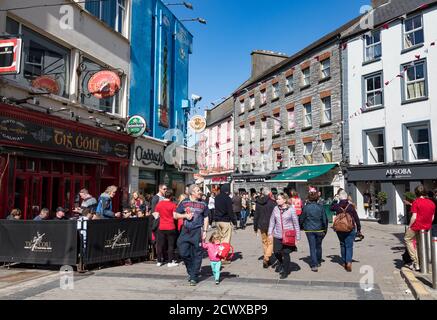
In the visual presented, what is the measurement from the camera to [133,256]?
952 cm

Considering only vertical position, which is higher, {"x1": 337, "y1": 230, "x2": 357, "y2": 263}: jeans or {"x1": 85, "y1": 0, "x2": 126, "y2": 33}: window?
{"x1": 85, "y1": 0, "x2": 126, "y2": 33}: window

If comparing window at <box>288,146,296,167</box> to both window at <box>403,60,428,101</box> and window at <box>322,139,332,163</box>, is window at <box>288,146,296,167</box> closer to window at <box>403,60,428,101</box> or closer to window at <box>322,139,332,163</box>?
window at <box>322,139,332,163</box>

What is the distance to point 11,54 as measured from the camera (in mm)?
9117

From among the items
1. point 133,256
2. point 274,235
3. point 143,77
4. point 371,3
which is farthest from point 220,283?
point 371,3

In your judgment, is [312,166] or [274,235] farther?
[312,166]

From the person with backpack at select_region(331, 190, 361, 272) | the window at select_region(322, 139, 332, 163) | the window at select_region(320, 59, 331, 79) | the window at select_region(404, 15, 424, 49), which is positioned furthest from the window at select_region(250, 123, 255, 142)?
the person with backpack at select_region(331, 190, 361, 272)

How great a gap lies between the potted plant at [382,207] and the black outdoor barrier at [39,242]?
57.5ft

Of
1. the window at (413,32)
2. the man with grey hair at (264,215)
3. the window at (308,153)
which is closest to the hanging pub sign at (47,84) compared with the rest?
the man with grey hair at (264,215)

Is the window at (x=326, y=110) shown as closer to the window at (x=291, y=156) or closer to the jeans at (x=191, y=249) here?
the window at (x=291, y=156)

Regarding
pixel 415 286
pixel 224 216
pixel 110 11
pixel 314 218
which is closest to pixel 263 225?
pixel 224 216

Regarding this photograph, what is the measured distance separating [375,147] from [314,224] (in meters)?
15.8

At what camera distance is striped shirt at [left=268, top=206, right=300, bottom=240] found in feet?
27.1

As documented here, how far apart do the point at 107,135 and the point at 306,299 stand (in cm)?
996
